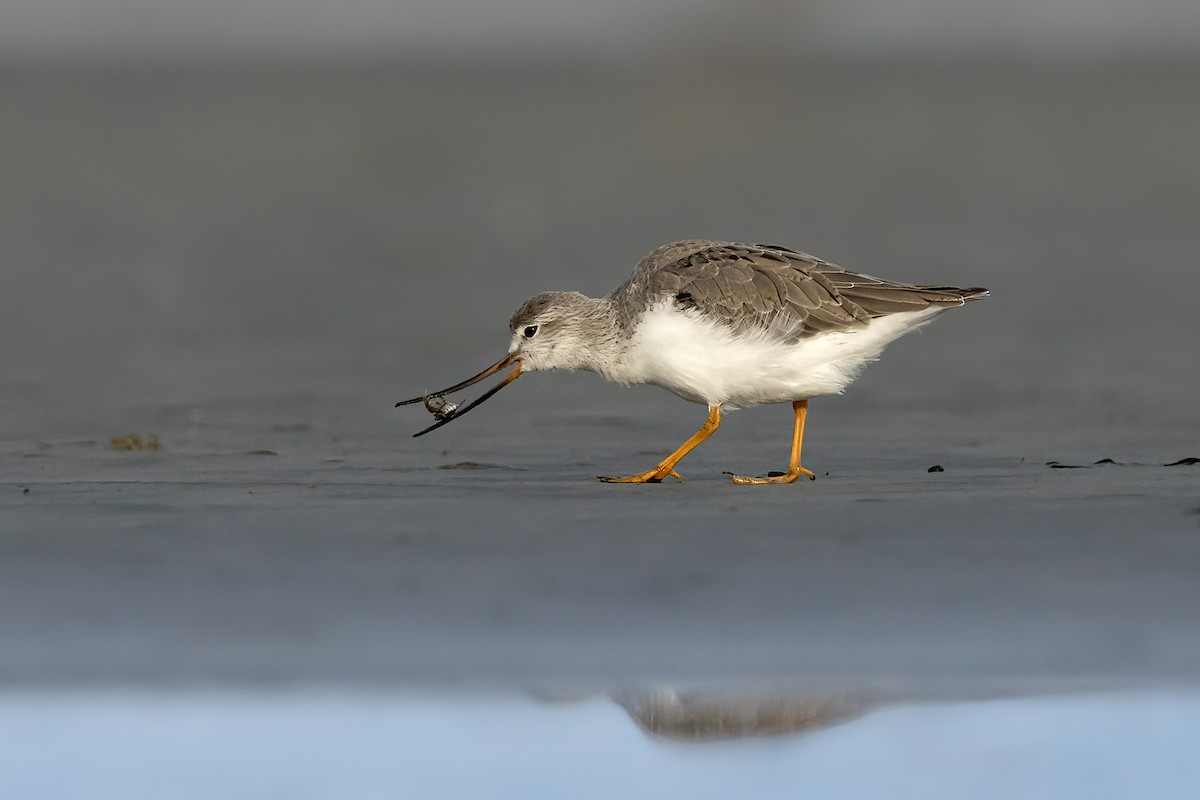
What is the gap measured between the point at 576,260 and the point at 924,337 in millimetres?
3593

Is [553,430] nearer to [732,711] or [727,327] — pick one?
[727,327]

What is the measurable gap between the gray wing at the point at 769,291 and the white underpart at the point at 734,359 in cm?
6

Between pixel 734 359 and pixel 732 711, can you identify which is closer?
pixel 732 711

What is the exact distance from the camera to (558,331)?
33.6ft

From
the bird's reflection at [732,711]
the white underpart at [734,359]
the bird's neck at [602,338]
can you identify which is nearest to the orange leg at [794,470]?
the white underpart at [734,359]

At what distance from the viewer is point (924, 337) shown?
45.3ft

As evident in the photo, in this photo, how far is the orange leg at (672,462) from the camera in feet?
30.5

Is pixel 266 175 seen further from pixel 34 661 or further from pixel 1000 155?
pixel 34 661

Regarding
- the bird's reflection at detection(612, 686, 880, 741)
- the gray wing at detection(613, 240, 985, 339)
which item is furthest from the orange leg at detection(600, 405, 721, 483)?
the bird's reflection at detection(612, 686, 880, 741)

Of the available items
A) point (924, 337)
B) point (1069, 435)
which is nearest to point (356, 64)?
point (924, 337)

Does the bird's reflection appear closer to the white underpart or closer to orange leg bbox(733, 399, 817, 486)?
orange leg bbox(733, 399, 817, 486)

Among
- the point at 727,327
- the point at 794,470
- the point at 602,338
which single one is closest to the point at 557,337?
the point at 602,338

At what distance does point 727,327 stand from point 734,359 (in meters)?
0.17

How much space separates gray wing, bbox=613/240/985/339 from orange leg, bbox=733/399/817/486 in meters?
0.48
